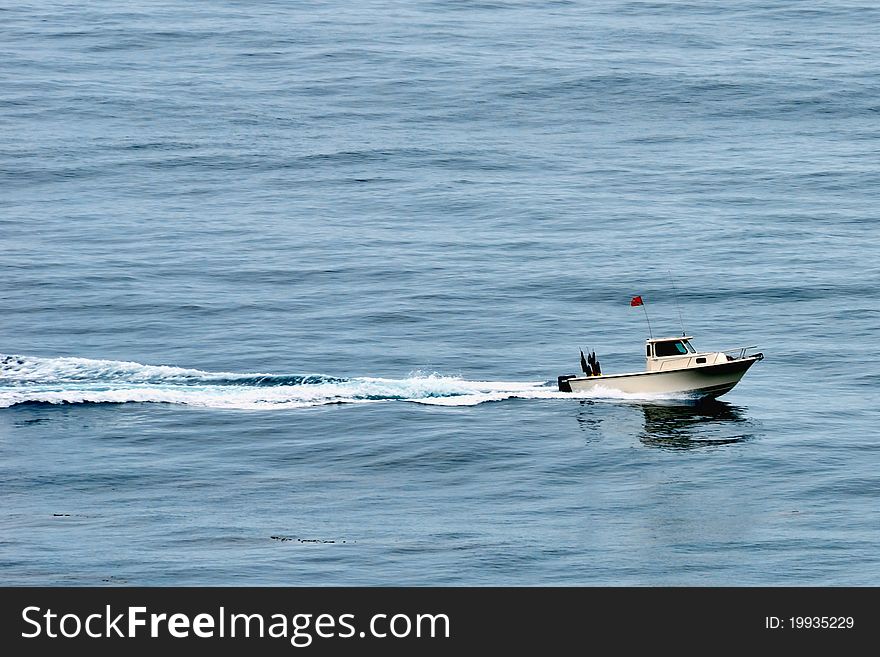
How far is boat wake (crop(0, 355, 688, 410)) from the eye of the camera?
8350 cm

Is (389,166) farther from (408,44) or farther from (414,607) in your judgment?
(414,607)

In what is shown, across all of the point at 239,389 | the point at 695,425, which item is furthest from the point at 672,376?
the point at 239,389

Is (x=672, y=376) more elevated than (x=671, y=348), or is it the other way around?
(x=671, y=348)

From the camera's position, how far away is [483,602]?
47406mm

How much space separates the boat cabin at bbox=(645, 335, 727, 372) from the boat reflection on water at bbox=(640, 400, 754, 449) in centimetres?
232

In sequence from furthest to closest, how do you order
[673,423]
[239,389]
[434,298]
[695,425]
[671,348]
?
1. [434,298]
2. [239,389]
3. [671,348]
4. [673,423]
5. [695,425]

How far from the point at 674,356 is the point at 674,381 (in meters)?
1.42

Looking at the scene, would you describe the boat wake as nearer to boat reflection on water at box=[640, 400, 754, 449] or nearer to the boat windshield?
boat reflection on water at box=[640, 400, 754, 449]

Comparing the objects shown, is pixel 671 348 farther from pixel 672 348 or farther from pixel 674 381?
pixel 674 381

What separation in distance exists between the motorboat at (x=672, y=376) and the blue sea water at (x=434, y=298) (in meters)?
1.13

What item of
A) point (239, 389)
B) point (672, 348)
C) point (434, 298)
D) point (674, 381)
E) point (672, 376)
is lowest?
point (674, 381)

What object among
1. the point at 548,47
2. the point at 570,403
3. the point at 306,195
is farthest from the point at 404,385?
the point at 548,47

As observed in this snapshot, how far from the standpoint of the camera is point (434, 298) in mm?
106125

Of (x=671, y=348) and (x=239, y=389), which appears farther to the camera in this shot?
(x=239, y=389)
